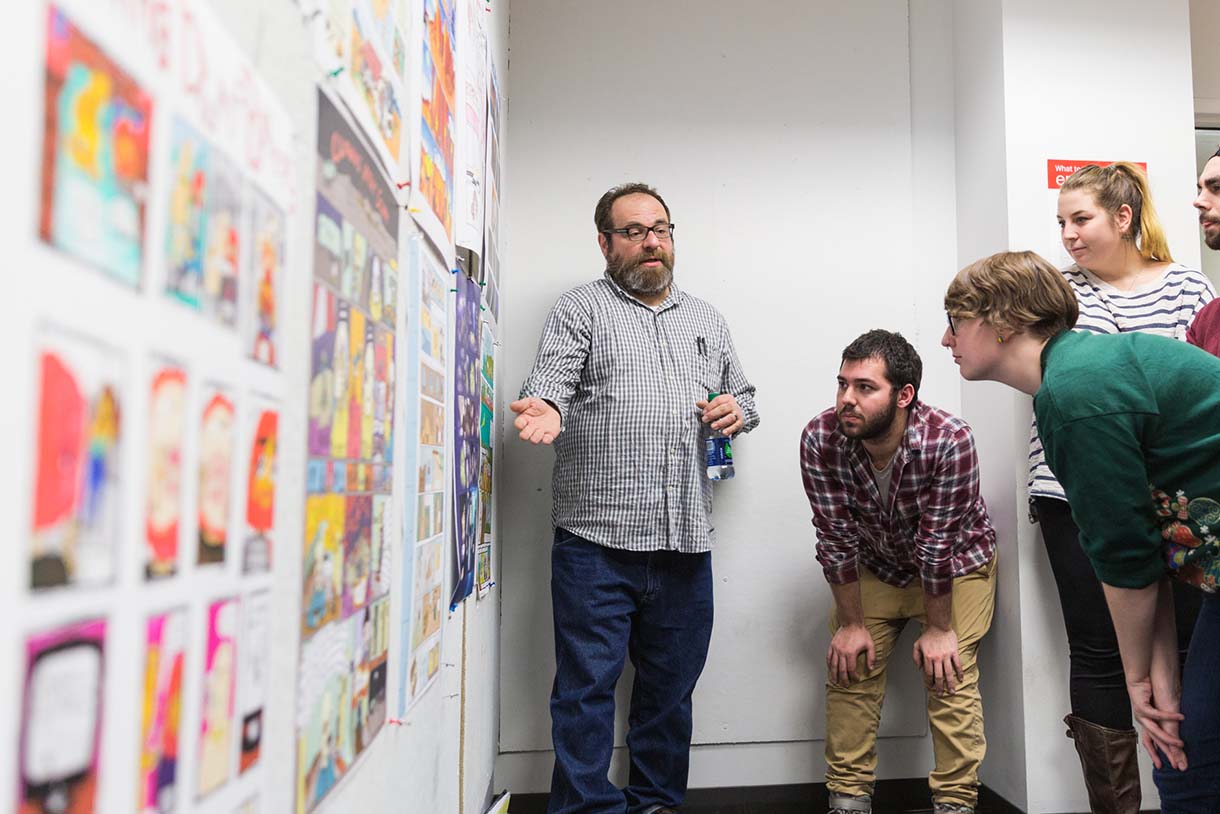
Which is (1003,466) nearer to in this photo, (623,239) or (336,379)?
(623,239)

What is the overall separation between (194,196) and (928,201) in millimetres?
Result: 2368

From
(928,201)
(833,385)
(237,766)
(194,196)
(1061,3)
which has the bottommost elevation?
(237,766)

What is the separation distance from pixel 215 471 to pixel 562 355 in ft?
4.73

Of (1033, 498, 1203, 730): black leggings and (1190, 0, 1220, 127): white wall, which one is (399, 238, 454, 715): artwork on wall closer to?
(1033, 498, 1203, 730): black leggings

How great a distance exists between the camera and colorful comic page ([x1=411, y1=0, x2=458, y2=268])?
3.01 feet

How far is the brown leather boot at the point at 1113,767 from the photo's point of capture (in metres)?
1.74

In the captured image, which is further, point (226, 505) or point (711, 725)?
point (711, 725)

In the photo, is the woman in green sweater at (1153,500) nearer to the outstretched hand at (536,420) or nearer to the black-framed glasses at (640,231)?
the outstretched hand at (536,420)

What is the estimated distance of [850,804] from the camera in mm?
1990

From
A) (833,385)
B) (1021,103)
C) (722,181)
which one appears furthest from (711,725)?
(1021,103)

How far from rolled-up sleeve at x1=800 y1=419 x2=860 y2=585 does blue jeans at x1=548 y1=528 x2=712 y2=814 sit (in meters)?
0.29

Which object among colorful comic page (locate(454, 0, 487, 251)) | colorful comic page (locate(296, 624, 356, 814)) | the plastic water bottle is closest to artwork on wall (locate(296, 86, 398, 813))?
colorful comic page (locate(296, 624, 356, 814))

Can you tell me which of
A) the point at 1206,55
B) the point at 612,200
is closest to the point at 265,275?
the point at 612,200

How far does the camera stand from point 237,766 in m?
0.44
